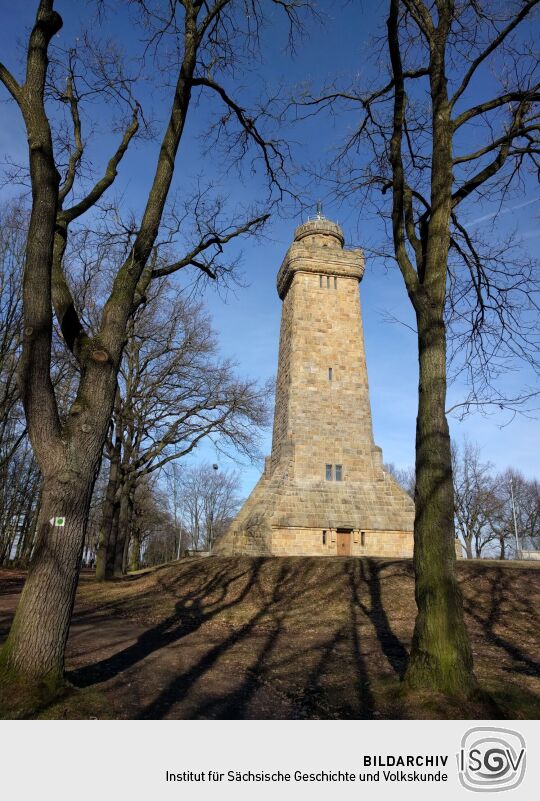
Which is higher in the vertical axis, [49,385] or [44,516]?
[49,385]

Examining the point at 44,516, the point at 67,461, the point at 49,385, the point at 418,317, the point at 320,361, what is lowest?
the point at 44,516

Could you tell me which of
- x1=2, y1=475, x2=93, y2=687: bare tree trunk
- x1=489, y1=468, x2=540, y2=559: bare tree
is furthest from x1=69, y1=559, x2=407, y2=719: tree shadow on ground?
x1=489, y1=468, x2=540, y2=559: bare tree

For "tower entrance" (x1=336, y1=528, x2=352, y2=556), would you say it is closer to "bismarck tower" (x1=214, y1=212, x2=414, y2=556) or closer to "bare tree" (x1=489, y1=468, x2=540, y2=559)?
"bismarck tower" (x1=214, y1=212, x2=414, y2=556)

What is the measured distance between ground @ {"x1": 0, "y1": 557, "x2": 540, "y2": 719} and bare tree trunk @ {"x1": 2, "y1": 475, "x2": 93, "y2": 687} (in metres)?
0.45

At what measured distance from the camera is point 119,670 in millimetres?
6559

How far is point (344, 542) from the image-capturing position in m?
21.2

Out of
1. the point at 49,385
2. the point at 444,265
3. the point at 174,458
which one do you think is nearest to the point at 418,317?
the point at 444,265

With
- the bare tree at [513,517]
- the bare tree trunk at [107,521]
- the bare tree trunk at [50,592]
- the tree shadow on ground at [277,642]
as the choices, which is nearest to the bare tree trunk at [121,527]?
the bare tree trunk at [107,521]
